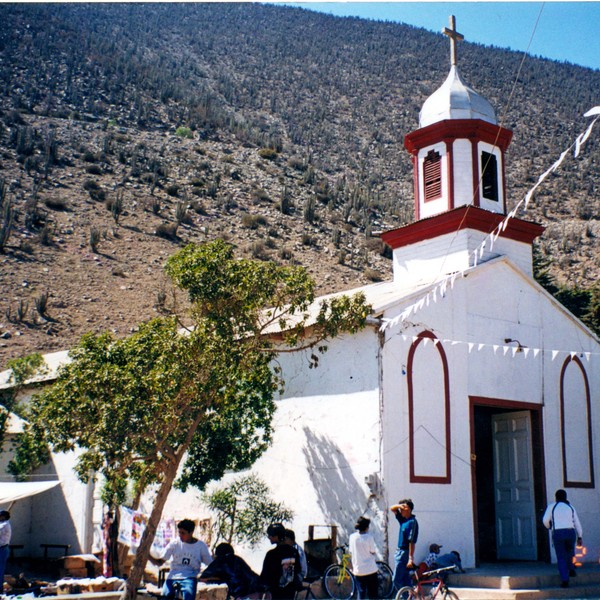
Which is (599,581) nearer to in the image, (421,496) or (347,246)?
(421,496)

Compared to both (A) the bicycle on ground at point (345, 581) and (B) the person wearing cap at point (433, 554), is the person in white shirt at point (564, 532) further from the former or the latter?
(A) the bicycle on ground at point (345, 581)

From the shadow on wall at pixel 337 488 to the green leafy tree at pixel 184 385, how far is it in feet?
4.53

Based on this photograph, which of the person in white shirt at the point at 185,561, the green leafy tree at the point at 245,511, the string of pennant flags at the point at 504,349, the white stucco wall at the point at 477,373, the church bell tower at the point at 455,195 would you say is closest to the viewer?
the person in white shirt at the point at 185,561

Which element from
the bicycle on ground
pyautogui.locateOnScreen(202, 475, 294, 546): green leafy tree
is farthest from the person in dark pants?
pyautogui.locateOnScreen(202, 475, 294, 546): green leafy tree

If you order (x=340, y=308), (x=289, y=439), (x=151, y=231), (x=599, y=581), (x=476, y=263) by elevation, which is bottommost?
(x=599, y=581)

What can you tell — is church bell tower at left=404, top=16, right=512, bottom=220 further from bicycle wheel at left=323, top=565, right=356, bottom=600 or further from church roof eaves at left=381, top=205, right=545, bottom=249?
bicycle wheel at left=323, top=565, right=356, bottom=600

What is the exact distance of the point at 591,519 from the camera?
17.6 meters

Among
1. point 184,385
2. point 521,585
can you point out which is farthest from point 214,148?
point 521,585

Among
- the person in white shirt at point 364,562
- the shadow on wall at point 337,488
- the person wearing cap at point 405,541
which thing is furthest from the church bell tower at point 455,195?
the person in white shirt at point 364,562

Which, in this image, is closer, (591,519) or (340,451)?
(340,451)

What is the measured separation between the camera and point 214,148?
5641 centimetres

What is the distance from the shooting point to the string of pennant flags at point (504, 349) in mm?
15584

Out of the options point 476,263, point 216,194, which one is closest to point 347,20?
point 216,194

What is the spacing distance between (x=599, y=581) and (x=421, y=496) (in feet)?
11.0
